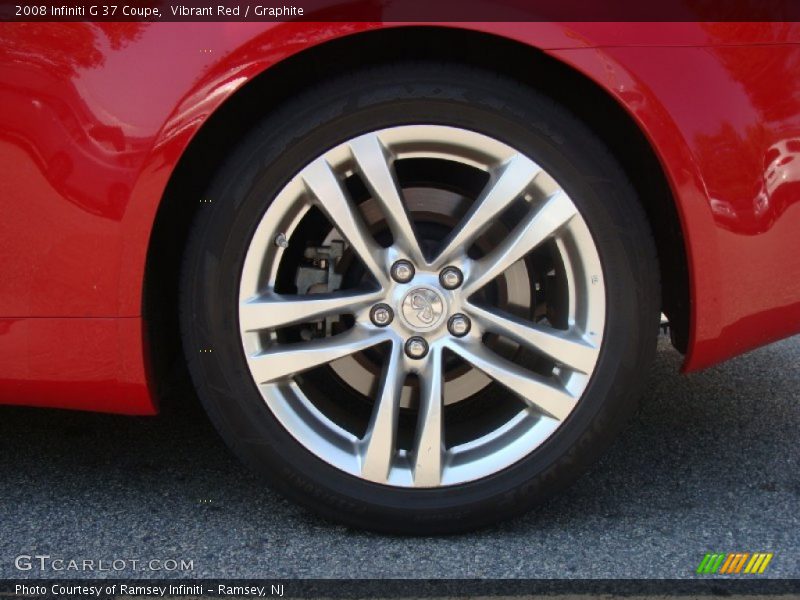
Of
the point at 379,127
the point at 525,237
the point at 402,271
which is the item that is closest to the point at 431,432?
the point at 402,271

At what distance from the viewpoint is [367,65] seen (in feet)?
6.49

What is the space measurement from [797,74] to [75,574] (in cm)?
170

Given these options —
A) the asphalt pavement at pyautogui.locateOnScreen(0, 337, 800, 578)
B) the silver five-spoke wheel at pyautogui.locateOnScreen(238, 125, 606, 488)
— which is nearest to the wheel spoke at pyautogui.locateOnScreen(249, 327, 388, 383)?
the silver five-spoke wheel at pyautogui.locateOnScreen(238, 125, 606, 488)

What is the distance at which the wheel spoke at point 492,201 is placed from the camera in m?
1.98

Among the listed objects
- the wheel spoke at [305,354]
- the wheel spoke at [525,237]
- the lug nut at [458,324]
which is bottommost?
the wheel spoke at [305,354]

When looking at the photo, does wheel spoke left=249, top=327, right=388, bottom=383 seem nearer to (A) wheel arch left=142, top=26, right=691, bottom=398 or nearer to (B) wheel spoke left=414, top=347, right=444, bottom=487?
(B) wheel spoke left=414, top=347, right=444, bottom=487

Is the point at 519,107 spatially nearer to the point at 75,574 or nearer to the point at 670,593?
the point at 670,593

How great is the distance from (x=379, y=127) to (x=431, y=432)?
24.6 inches

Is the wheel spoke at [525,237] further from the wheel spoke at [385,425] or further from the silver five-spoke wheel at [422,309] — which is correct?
the wheel spoke at [385,425]

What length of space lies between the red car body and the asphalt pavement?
0.99 ft

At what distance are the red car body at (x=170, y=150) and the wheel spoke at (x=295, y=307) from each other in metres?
0.22

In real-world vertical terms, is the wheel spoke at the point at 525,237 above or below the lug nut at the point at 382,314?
above

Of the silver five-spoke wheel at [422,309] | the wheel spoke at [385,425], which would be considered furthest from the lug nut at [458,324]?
the wheel spoke at [385,425]

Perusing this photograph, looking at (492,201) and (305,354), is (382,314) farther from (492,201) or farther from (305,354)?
(492,201)
